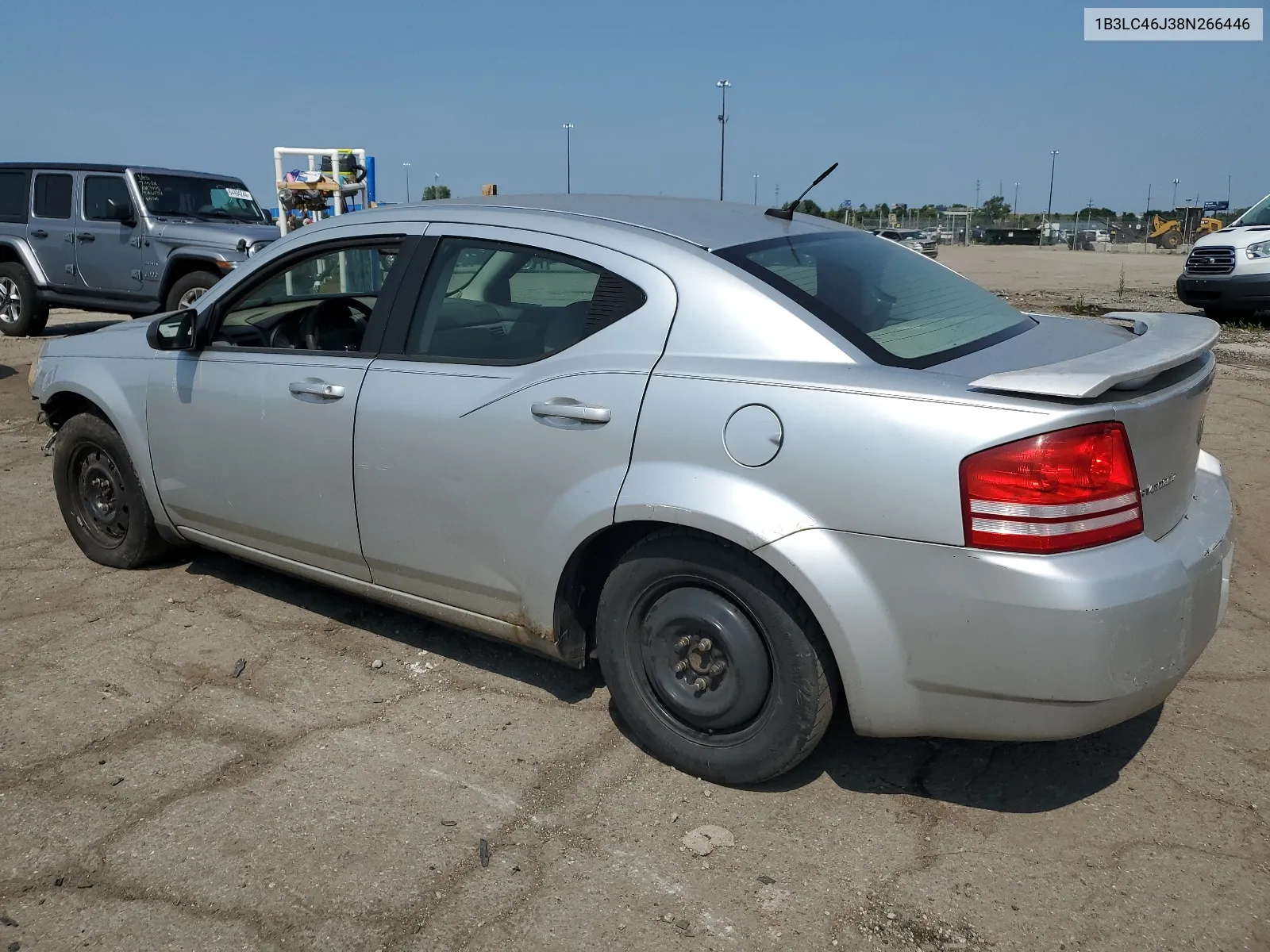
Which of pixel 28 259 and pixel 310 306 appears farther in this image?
pixel 28 259

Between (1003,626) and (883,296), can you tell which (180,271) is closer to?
(883,296)

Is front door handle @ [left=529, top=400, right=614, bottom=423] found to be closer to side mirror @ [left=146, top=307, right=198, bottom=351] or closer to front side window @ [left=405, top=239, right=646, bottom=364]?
front side window @ [left=405, top=239, right=646, bottom=364]

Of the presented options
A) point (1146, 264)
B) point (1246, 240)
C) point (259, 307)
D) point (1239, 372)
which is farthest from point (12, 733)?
point (1146, 264)

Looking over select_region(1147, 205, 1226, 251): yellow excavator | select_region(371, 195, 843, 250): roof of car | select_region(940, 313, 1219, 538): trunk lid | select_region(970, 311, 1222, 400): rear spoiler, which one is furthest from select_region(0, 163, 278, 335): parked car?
select_region(1147, 205, 1226, 251): yellow excavator

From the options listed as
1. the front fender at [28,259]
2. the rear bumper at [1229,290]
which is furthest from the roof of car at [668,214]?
the rear bumper at [1229,290]

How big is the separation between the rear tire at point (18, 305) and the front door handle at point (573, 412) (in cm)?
1197

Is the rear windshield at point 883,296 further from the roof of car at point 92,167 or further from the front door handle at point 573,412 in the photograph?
the roof of car at point 92,167

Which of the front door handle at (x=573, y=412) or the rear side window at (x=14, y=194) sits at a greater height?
the rear side window at (x=14, y=194)

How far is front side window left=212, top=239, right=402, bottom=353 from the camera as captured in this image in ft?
13.0

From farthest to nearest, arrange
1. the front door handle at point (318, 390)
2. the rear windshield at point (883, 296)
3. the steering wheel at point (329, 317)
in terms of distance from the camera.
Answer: the steering wheel at point (329, 317)
the front door handle at point (318, 390)
the rear windshield at point (883, 296)

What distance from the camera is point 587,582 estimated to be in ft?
10.7

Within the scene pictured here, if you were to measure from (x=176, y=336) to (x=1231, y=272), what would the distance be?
12.5m

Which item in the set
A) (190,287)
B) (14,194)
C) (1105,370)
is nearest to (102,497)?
(1105,370)

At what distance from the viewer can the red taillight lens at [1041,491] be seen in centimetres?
242
